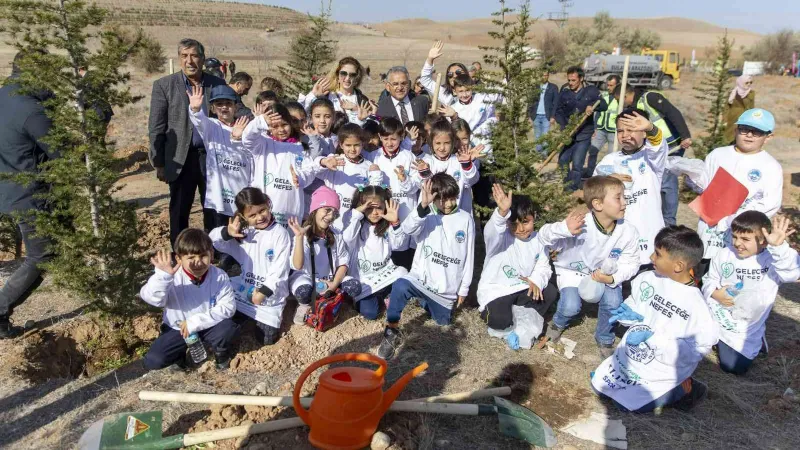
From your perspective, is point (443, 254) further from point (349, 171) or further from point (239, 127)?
point (239, 127)

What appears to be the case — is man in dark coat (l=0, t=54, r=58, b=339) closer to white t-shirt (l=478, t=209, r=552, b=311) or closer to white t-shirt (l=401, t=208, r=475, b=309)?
white t-shirt (l=401, t=208, r=475, b=309)

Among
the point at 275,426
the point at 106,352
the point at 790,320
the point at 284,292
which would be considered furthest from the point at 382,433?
the point at 790,320

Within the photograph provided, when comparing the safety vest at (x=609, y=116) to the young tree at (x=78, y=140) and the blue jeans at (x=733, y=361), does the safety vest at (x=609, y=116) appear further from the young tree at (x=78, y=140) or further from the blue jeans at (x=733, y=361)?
the young tree at (x=78, y=140)

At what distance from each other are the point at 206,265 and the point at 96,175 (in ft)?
3.55

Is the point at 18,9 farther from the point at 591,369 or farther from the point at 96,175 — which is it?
the point at 591,369

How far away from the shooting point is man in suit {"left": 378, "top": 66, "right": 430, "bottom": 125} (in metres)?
6.14

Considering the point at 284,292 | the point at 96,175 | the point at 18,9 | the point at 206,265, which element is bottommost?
the point at 284,292

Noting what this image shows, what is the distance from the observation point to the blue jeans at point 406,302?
15.1 feet

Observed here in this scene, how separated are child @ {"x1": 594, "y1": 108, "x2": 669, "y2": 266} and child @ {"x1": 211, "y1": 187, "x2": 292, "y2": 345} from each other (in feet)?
10.0

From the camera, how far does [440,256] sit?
4.83 metres

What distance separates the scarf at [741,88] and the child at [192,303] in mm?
7906

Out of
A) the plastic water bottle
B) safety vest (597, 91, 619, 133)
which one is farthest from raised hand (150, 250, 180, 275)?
safety vest (597, 91, 619, 133)

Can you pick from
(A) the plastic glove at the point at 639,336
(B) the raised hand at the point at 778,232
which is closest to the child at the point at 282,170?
(A) the plastic glove at the point at 639,336

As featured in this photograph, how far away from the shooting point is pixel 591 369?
14.5 ft
